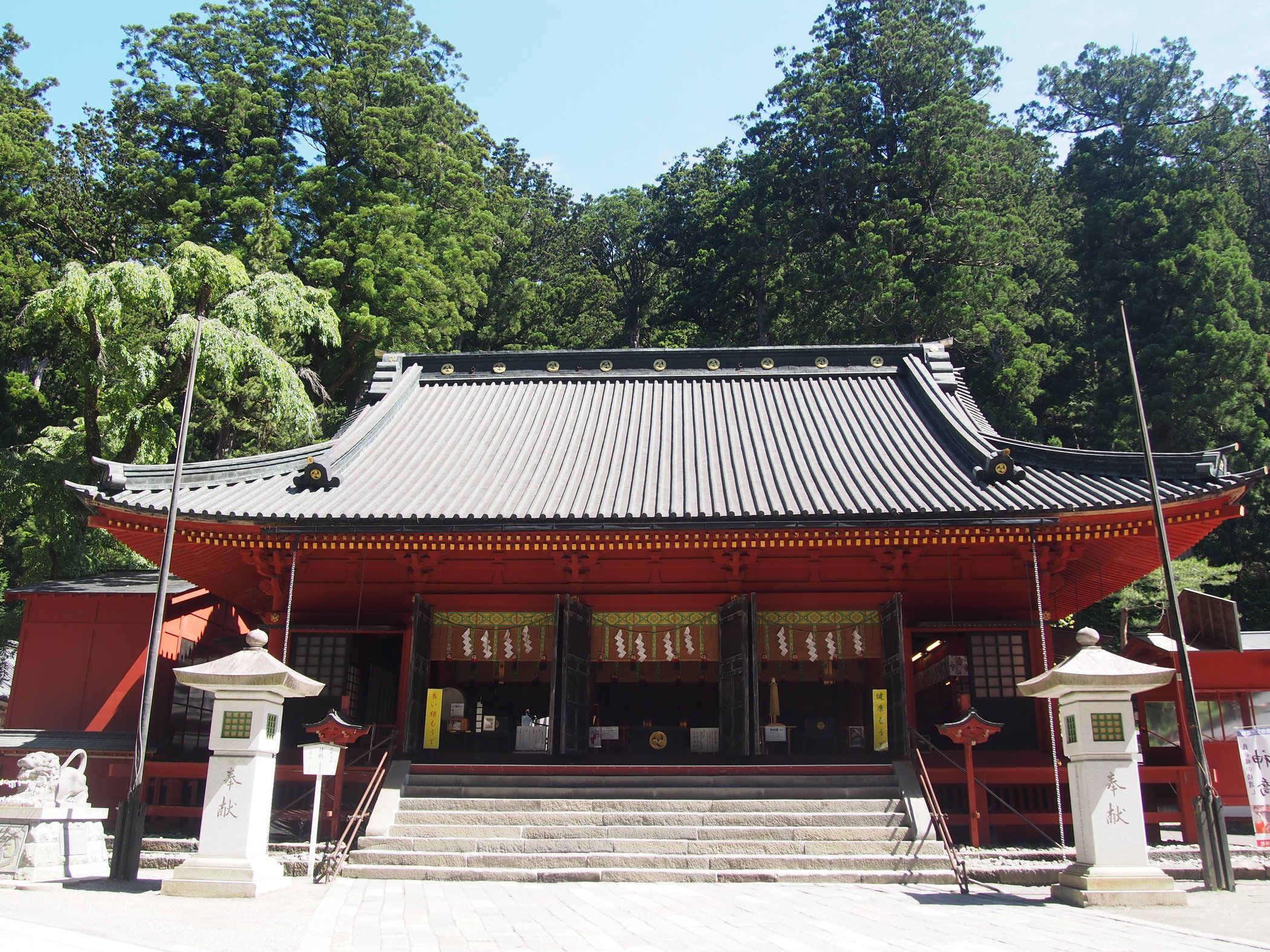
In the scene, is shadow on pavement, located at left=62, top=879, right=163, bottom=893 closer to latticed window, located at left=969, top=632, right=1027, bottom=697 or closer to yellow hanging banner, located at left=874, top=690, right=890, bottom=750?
yellow hanging banner, located at left=874, top=690, right=890, bottom=750

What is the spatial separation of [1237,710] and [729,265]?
2794 cm

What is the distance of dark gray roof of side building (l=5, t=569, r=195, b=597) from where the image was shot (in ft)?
52.7

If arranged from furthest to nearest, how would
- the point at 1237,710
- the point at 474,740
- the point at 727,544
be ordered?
1. the point at 474,740
2. the point at 1237,710
3. the point at 727,544

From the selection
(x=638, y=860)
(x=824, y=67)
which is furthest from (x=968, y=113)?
(x=638, y=860)

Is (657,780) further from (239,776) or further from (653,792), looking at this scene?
(239,776)

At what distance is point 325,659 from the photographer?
14.4 meters

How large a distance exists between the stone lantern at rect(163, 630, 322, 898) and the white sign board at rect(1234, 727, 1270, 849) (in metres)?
10.7

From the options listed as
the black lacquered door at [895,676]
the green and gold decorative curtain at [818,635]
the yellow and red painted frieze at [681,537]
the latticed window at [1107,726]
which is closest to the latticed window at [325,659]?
the yellow and red painted frieze at [681,537]

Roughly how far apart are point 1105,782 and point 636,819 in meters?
5.36

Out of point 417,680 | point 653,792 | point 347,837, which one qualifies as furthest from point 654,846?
point 417,680

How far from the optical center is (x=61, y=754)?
563 inches

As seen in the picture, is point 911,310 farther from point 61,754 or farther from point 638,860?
point 61,754

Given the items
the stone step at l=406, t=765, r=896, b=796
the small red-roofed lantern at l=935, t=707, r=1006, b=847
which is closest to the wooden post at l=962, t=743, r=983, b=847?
the small red-roofed lantern at l=935, t=707, r=1006, b=847

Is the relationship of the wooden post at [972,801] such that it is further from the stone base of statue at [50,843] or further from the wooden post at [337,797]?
the stone base of statue at [50,843]
